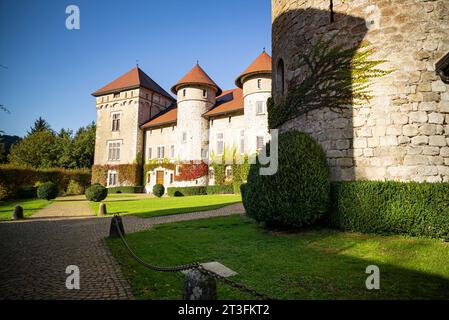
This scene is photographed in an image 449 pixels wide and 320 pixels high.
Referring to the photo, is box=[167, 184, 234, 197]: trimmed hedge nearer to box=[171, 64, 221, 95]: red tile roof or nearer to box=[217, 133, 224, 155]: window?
box=[217, 133, 224, 155]: window

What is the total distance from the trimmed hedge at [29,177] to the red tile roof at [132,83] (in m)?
11.0

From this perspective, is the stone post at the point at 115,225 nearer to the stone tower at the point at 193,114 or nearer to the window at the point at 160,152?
the stone tower at the point at 193,114

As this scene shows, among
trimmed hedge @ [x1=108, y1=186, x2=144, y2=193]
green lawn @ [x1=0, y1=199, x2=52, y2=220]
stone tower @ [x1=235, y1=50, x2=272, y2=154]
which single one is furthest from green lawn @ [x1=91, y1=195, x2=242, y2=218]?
trimmed hedge @ [x1=108, y1=186, x2=144, y2=193]

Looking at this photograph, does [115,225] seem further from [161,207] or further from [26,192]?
[26,192]

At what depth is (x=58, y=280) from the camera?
445 centimetres

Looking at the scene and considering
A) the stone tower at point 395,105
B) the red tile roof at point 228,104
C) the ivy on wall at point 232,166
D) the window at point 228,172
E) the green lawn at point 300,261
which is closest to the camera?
the green lawn at point 300,261

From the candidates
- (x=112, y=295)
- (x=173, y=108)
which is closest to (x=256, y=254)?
(x=112, y=295)

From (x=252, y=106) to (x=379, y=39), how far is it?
1711 centimetres

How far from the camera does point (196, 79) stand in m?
29.0

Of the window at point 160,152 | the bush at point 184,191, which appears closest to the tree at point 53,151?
the window at point 160,152

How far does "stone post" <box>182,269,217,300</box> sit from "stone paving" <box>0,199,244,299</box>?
171cm

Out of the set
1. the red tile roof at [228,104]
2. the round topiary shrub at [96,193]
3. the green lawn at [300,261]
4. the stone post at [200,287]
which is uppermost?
the red tile roof at [228,104]

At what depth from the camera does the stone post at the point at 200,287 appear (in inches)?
95.7
